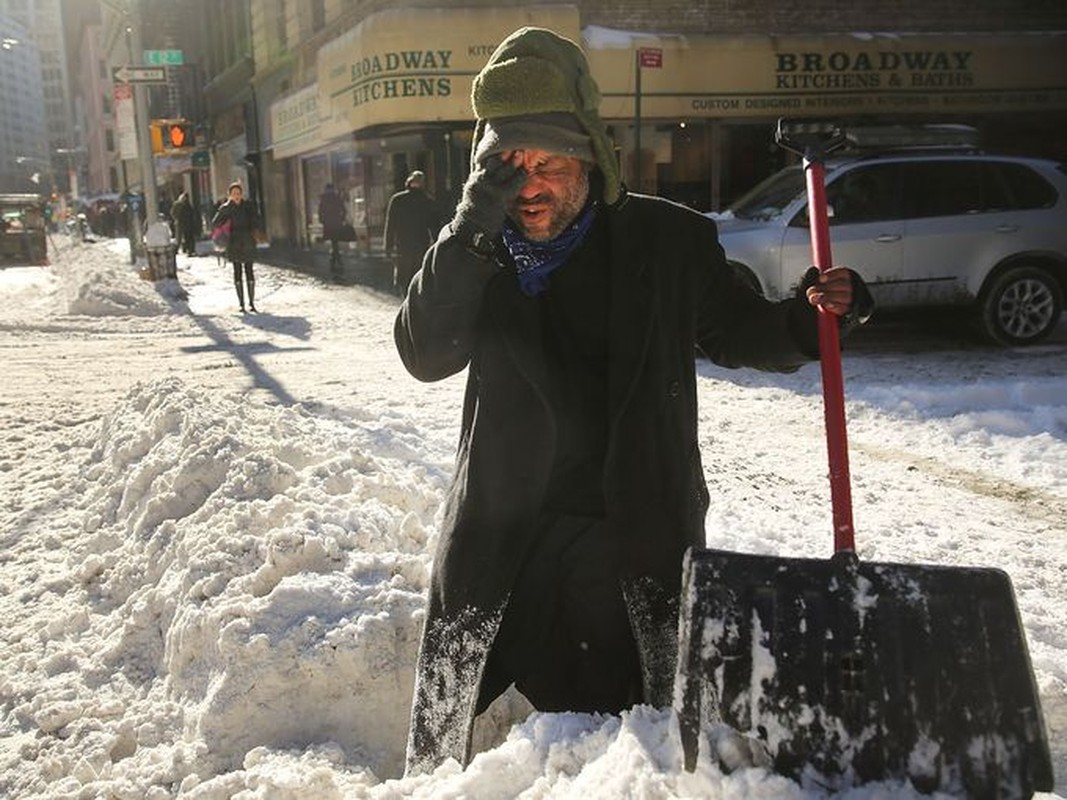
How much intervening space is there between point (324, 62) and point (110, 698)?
63.9 ft

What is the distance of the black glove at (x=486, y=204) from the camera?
1989mm

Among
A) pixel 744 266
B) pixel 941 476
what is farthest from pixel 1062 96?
pixel 941 476

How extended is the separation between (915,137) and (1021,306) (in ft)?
9.73

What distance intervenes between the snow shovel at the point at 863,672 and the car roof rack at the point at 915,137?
30.5 ft

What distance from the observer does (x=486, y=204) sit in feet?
6.53

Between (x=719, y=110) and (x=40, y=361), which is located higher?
(x=719, y=110)

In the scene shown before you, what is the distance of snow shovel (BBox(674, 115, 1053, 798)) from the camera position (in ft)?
5.60

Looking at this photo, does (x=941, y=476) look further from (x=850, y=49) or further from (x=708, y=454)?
(x=850, y=49)

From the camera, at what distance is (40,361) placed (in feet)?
35.3

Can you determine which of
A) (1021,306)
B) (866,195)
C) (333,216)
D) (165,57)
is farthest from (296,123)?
(1021,306)

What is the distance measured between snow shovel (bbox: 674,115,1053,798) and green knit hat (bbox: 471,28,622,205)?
2.92 ft

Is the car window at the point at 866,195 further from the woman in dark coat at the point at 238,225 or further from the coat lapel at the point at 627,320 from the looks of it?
the woman in dark coat at the point at 238,225

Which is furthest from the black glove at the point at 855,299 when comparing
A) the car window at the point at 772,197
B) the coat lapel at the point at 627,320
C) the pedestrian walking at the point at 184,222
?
the pedestrian walking at the point at 184,222

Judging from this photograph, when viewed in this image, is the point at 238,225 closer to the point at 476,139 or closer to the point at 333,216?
the point at 333,216
